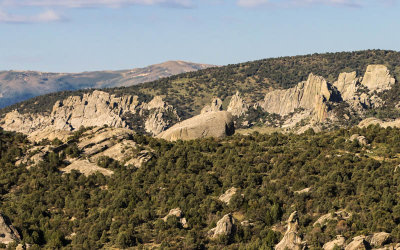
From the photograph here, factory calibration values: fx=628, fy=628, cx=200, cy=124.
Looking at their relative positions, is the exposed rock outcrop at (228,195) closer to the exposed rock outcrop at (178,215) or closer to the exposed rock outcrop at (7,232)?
the exposed rock outcrop at (178,215)

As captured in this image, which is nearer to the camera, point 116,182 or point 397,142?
point 116,182

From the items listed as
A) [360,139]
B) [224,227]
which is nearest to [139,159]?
[224,227]

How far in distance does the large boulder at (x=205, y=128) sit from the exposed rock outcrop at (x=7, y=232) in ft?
173

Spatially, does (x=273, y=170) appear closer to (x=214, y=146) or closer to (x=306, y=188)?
(x=306, y=188)

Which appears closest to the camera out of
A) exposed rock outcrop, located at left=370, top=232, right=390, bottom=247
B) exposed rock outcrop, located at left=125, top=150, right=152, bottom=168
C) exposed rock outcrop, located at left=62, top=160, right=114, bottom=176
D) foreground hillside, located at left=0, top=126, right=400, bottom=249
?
exposed rock outcrop, located at left=370, top=232, right=390, bottom=247

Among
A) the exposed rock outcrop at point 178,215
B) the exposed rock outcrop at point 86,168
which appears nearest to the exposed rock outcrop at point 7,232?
the exposed rock outcrop at point 178,215

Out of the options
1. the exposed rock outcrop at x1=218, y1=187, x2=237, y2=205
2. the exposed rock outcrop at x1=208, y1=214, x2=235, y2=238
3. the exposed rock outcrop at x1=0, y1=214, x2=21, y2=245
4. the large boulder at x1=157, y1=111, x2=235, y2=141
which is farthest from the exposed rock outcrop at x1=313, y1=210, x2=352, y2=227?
the large boulder at x1=157, y1=111, x2=235, y2=141

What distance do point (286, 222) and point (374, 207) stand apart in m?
13.1

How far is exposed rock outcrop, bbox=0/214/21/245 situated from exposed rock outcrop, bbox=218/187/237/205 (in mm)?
33256

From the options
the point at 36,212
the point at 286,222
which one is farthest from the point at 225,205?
the point at 36,212

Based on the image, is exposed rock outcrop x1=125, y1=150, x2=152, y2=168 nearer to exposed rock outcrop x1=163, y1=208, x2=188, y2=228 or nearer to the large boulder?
the large boulder

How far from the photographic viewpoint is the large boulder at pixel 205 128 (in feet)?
461

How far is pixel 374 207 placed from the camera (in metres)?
92.9

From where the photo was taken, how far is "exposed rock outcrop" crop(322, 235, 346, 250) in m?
81.4
